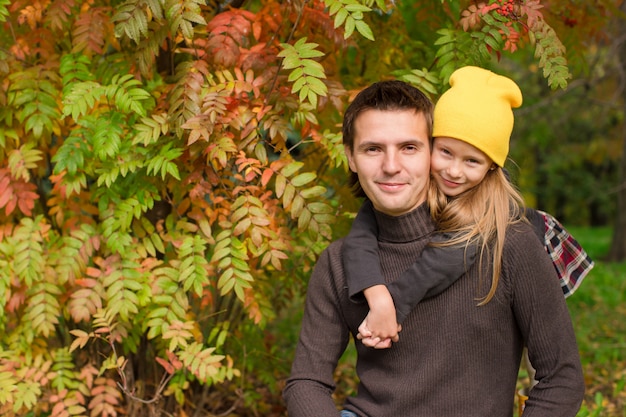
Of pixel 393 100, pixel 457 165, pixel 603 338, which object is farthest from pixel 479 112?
pixel 603 338

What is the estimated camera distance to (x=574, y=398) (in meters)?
2.17

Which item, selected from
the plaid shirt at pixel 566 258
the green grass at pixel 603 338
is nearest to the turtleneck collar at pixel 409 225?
the plaid shirt at pixel 566 258

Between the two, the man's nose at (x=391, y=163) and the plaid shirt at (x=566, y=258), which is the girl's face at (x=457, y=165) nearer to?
the man's nose at (x=391, y=163)

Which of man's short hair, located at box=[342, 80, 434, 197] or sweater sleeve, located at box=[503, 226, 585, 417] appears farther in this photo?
man's short hair, located at box=[342, 80, 434, 197]

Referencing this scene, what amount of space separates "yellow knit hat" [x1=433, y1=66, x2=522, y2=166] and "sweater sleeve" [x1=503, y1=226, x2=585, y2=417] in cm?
32

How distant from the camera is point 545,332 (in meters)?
2.18

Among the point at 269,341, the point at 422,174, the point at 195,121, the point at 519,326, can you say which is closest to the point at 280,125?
the point at 195,121

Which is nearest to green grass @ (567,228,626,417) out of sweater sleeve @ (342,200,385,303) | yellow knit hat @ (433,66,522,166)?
sweater sleeve @ (342,200,385,303)

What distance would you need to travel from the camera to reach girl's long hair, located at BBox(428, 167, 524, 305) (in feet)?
7.29

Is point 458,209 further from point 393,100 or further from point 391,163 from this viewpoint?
point 393,100

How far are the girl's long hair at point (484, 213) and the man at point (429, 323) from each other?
42mm

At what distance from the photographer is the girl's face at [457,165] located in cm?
226

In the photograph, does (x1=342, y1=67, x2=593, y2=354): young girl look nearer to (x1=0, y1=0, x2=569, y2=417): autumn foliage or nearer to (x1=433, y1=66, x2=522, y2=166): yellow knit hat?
(x1=433, y1=66, x2=522, y2=166): yellow knit hat

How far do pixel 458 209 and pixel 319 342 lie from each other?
67 cm
